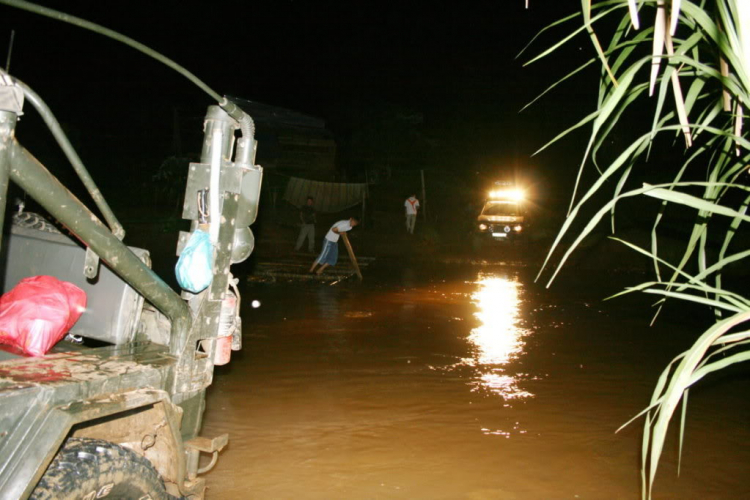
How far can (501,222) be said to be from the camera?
2138 cm

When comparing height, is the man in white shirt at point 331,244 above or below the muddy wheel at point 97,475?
above

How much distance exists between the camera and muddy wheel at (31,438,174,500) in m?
2.18

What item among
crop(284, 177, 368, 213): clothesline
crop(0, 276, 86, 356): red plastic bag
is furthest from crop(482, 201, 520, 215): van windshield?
crop(0, 276, 86, 356): red plastic bag

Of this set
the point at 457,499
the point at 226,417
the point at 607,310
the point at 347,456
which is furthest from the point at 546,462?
the point at 607,310

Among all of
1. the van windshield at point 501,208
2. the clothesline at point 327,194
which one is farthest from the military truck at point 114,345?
the clothesline at point 327,194

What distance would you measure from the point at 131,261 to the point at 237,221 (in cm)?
67

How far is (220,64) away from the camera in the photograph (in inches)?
1230

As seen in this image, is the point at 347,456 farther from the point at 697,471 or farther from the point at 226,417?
the point at 697,471

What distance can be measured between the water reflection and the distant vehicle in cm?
684

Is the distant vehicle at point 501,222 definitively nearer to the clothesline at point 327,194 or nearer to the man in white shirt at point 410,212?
the man in white shirt at point 410,212

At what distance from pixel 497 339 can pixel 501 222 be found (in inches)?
505

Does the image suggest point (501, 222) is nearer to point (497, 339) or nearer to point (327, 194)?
point (327, 194)

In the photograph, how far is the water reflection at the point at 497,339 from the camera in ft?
22.4

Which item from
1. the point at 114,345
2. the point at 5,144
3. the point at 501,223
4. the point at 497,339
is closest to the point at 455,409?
the point at 497,339
